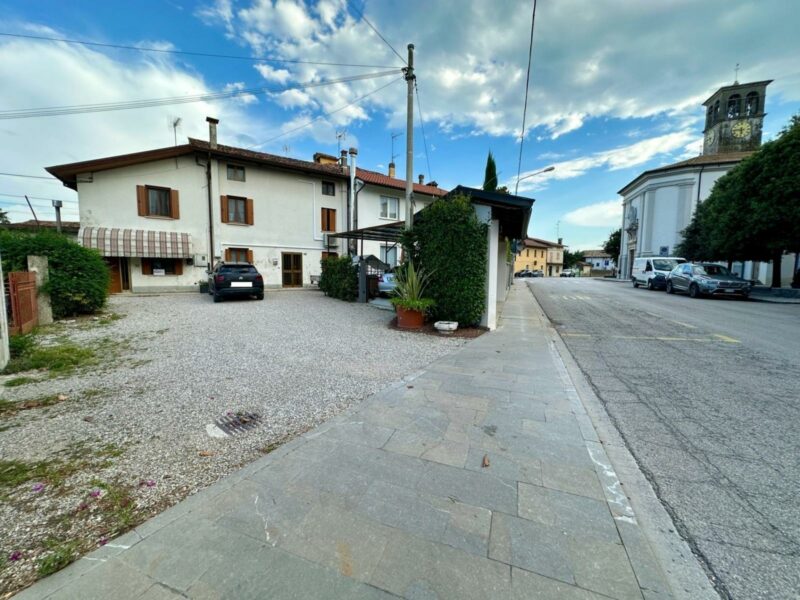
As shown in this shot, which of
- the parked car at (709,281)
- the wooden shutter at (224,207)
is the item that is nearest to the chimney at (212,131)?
the wooden shutter at (224,207)

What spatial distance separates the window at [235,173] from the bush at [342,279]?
26.2 feet

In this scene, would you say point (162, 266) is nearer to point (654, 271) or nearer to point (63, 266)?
point (63, 266)

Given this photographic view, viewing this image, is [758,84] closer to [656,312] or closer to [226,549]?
[656,312]

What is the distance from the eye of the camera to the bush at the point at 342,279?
13164 millimetres

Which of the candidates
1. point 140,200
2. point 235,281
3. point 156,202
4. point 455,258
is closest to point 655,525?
point 455,258

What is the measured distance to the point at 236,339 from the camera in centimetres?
660

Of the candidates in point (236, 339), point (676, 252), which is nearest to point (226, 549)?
point (236, 339)

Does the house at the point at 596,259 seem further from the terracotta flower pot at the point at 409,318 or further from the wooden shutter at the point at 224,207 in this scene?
the terracotta flower pot at the point at 409,318

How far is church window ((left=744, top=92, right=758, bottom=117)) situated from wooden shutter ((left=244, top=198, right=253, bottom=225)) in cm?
5189

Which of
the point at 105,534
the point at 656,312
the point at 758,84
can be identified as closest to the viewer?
the point at 105,534

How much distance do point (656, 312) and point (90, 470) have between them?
13.5m

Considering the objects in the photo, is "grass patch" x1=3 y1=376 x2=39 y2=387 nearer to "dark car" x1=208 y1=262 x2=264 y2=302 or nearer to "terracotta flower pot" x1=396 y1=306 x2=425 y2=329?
"terracotta flower pot" x1=396 y1=306 x2=425 y2=329

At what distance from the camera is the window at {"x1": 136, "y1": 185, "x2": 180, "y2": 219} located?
15734 mm

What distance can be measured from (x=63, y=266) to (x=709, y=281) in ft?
75.0
